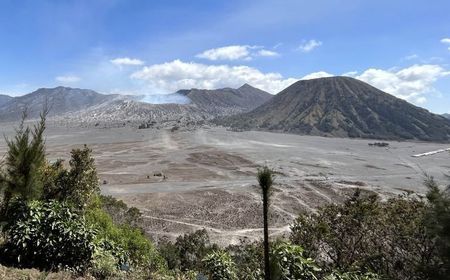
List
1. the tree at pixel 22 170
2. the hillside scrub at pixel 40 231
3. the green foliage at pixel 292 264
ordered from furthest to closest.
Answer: the tree at pixel 22 170 < the hillside scrub at pixel 40 231 < the green foliage at pixel 292 264

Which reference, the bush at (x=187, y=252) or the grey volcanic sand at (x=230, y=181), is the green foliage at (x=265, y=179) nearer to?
the bush at (x=187, y=252)

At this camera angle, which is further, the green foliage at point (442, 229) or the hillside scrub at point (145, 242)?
the hillside scrub at point (145, 242)

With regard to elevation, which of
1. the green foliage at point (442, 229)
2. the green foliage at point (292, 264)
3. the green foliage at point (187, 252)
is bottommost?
the green foliage at point (187, 252)

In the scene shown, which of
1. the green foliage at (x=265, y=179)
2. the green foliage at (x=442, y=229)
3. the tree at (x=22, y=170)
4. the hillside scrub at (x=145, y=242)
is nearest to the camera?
the green foliage at (x=265, y=179)

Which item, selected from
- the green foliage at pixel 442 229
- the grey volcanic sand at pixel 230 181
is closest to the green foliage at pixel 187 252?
the grey volcanic sand at pixel 230 181

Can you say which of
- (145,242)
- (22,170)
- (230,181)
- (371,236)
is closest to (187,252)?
(145,242)

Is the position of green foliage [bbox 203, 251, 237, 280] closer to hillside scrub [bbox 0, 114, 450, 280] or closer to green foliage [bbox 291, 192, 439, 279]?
hillside scrub [bbox 0, 114, 450, 280]

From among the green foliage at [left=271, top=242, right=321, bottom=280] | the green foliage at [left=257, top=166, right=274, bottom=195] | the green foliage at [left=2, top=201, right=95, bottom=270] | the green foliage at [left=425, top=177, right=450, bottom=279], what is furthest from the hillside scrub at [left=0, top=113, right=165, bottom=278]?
the green foliage at [left=425, top=177, right=450, bottom=279]

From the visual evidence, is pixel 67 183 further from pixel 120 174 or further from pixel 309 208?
pixel 120 174

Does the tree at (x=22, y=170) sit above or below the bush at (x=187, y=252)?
above
